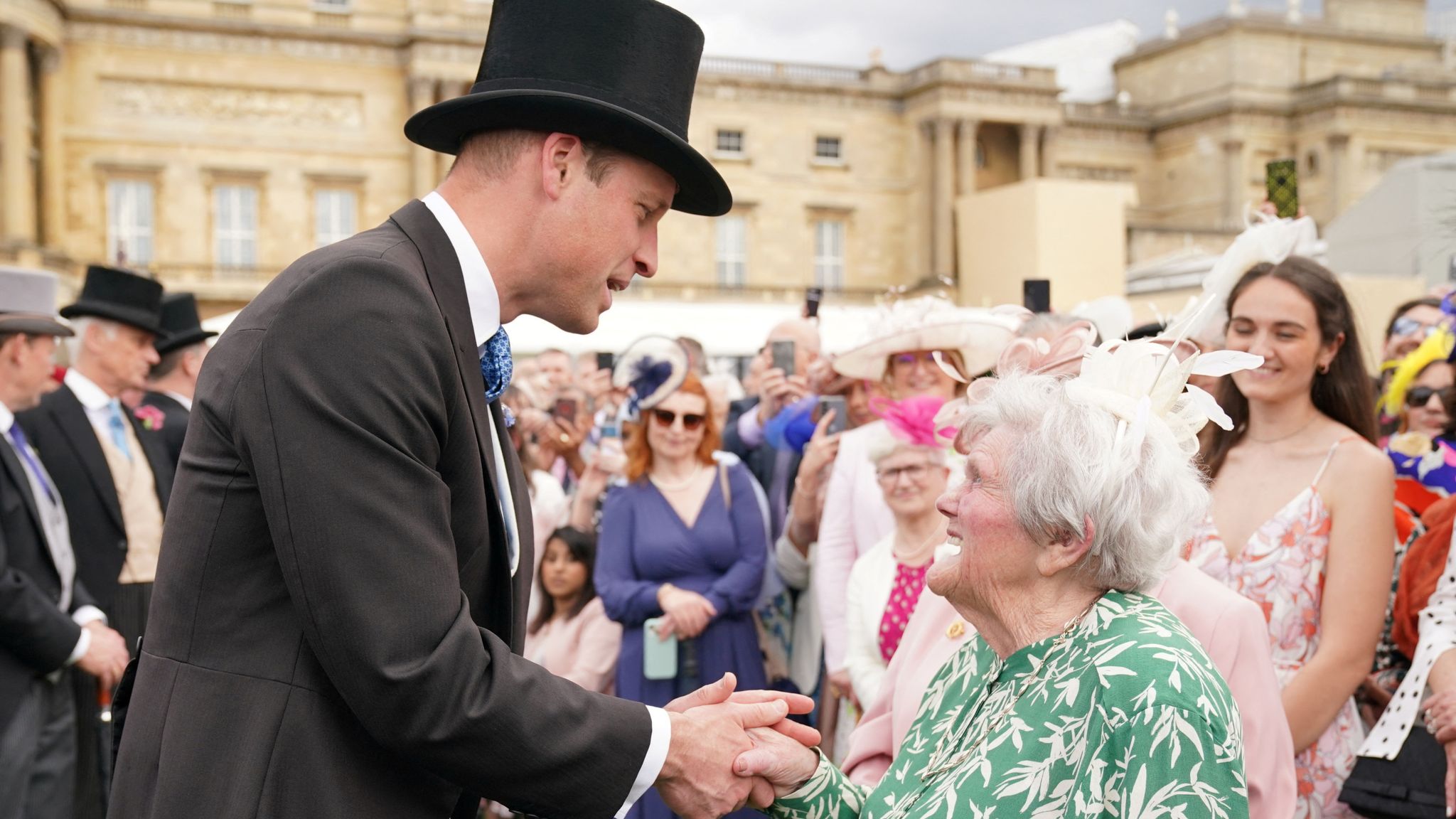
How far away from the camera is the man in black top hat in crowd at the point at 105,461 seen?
5.52 meters

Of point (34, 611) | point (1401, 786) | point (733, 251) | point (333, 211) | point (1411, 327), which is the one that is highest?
point (333, 211)

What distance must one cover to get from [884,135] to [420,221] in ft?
137

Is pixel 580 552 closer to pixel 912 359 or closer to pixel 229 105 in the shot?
pixel 912 359

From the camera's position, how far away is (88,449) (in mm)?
5559

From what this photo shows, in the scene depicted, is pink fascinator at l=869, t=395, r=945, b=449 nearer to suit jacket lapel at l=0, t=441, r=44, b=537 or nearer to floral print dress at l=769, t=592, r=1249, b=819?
floral print dress at l=769, t=592, r=1249, b=819

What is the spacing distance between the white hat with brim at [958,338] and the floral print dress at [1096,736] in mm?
2800

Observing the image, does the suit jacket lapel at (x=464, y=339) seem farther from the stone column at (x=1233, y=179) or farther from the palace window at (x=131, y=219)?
the stone column at (x=1233, y=179)

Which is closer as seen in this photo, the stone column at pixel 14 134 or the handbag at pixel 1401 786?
the handbag at pixel 1401 786

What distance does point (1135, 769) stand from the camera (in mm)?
1880

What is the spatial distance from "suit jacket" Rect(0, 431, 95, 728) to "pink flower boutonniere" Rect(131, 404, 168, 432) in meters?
1.48

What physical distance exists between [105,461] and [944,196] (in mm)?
37795

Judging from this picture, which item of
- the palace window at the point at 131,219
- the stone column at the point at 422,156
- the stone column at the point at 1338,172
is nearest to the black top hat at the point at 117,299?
the stone column at the point at 422,156

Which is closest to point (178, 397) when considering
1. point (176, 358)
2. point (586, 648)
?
point (176, 358)

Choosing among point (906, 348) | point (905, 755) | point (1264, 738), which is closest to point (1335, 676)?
point (1264, 738)
